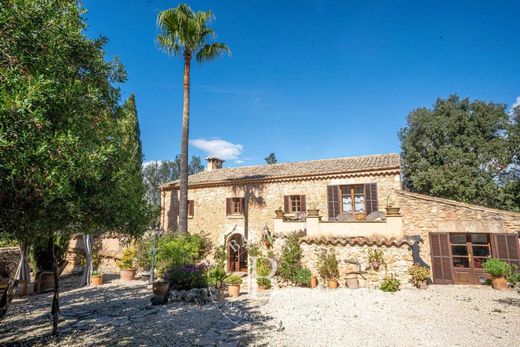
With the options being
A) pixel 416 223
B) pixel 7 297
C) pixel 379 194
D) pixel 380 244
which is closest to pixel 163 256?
pixel 7 297

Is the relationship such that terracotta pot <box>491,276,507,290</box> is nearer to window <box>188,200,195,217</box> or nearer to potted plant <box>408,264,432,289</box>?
potted plant <box>408,264,432,289</box>

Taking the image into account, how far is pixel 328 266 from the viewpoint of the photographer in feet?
36.9

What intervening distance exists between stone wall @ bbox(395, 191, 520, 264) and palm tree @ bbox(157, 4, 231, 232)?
1059 cm

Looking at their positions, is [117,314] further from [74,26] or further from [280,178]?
[280,178]

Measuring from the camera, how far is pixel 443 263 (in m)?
12.0

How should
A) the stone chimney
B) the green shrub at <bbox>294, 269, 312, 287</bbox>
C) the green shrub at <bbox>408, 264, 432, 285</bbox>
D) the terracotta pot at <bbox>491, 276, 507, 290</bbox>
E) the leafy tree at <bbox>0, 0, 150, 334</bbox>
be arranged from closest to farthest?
the leafy tree at <bbox>0, 0, 150, 334</bbox>
the green shrub at <bbox>408, 264, 432, 285</bbox>
the terracotta pot at <bbox>491, 276, 507, 290</bbox>
the green shrub at <bbox>294, 269, 312, 287</bbox>
the stone chimney

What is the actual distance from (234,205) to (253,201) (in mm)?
1337

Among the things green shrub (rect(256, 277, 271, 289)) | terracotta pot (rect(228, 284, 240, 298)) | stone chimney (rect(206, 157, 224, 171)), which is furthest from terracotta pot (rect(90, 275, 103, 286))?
stone chimney (rect(206, 157, 224, 171))

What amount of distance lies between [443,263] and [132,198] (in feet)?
41.0

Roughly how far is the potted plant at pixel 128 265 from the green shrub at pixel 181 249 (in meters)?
1.37

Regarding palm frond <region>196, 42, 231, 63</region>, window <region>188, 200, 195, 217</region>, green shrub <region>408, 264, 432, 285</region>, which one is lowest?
green shrub <region>408, 264, 432, 285</region>

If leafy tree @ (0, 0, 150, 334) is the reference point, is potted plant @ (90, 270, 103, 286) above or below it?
below

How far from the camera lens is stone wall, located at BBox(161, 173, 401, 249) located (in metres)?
14.0

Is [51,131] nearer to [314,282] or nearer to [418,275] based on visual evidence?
[314,282]
